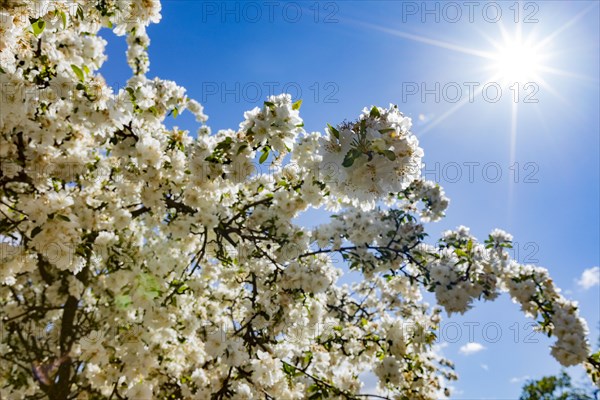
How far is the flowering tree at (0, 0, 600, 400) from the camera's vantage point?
10.6 ft

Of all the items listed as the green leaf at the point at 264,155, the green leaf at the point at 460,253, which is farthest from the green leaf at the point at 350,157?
the green leaf at the point at 460,253

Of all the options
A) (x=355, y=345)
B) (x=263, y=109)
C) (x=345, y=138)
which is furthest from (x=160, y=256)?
(x=345, y=138)

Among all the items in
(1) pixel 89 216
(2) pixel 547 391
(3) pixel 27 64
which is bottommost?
(1) pixel 89 216

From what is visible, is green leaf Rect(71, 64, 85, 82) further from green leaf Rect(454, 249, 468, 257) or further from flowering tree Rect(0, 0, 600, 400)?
green leaf Rect(454, 249, 468, 257)

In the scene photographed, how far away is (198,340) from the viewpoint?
25.5 feet

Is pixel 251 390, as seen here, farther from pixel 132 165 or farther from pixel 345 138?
pixel 345 138

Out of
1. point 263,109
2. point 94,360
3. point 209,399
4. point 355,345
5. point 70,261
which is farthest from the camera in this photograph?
point 355,345

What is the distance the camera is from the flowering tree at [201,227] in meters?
3.23

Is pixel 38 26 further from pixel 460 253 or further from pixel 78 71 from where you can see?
pixel 460 253

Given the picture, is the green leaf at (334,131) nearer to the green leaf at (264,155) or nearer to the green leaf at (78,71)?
the green leaf at (264,155)

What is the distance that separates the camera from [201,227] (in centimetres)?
571

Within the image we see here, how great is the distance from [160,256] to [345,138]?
5.48 meters

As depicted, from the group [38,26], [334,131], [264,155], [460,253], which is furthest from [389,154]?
[460,253]

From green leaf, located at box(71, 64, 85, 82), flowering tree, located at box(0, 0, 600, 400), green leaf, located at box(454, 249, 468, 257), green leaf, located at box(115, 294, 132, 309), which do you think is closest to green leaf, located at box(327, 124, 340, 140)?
flowering tree, located at box(0, 0, 600, 400)
